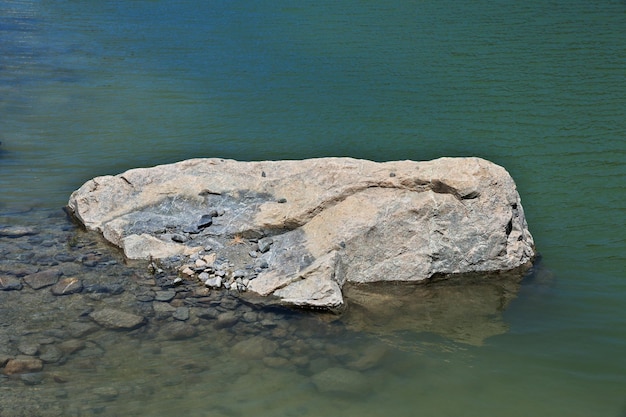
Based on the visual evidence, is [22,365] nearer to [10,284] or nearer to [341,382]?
[10,284]

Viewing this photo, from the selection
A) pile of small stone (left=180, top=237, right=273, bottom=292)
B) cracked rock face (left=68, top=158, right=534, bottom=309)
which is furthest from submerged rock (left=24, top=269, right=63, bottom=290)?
pile of small stone (left=180, top=237, right=273, bottom=292)

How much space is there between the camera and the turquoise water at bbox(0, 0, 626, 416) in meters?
8.58

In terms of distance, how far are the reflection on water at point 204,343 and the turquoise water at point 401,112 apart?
0.14 meters

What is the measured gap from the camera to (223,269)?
33.3 ft

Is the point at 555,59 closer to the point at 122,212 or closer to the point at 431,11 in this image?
the point at 431,11

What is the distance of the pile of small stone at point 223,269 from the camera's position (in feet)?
32.6

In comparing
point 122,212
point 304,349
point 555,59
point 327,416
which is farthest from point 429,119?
point 327,416

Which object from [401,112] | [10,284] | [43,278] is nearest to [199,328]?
[43,278]

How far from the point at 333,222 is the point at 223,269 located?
1.68 metres

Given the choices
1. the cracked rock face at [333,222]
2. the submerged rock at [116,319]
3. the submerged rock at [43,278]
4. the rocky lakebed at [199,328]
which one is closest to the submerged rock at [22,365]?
the rocky lakebed at [199,328]

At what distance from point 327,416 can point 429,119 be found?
10.6 meters

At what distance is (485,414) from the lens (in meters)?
7.61

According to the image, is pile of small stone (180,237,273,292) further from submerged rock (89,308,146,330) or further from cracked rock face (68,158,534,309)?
submerged rock (89,308,146,330)

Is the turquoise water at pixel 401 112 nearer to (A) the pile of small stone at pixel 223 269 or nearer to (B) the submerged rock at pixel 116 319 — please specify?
(B) the submerged rock at pixel 116 319
